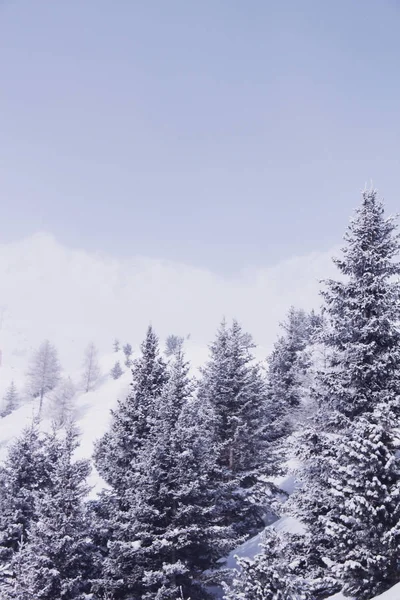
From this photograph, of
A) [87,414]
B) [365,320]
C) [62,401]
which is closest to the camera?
[365,320]

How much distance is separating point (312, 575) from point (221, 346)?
1688cm

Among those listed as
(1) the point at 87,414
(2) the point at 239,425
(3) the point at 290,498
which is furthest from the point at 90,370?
(3) the point at 290,498

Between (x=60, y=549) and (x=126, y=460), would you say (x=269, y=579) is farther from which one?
(x=126, y=460)

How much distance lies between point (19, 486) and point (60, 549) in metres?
6.94

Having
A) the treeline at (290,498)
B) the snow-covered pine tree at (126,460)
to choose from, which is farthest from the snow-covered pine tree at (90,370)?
the treeline at (290,498)

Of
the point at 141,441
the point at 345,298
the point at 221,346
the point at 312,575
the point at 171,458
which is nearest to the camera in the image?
the point at 312,575

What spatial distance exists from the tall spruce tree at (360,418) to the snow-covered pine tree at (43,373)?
79.3m

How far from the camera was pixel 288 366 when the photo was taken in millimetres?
41375

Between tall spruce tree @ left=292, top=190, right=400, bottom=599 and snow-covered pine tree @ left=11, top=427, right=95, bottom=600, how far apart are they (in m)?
8.30

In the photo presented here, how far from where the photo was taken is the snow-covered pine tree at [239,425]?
23688 millimetres

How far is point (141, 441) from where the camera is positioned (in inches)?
752

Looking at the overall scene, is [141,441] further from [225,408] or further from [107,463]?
[225,408]

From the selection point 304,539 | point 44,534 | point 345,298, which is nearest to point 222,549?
point 304,539

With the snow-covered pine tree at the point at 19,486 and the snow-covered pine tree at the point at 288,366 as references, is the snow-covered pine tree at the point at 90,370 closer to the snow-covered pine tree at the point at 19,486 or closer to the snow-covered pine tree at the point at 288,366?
the snow-covered pine tree at the point at 288,366
